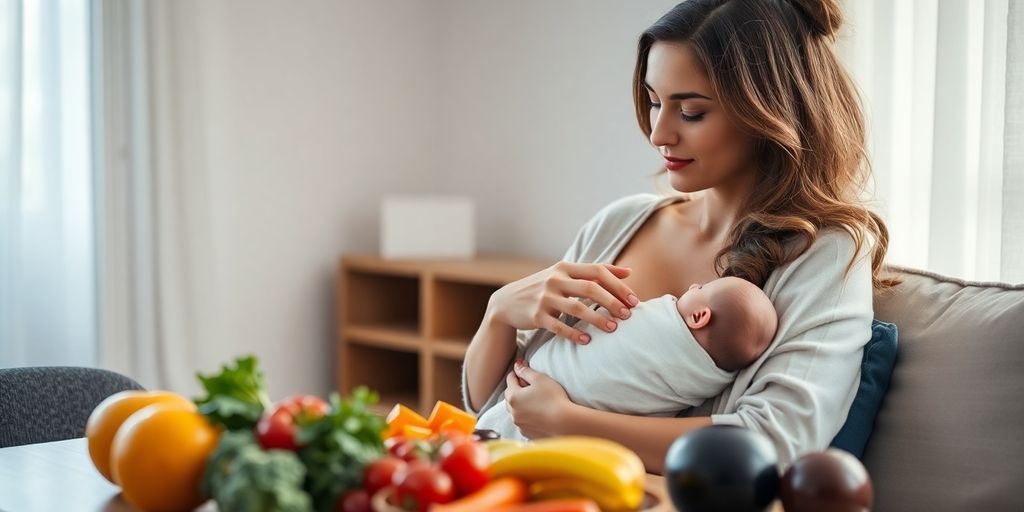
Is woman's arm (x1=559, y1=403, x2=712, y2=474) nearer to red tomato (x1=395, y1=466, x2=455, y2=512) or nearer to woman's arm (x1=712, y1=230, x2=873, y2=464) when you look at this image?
woman's arm (x1=712, y1=230, x2=873, y2=464)

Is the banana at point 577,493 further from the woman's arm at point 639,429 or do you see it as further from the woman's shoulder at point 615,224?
the woman's shoulder at point 615,224

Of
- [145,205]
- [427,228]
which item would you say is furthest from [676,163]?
[145,205]

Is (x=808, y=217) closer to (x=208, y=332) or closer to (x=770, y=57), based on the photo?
(x=770, y=57)

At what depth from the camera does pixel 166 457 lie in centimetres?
103

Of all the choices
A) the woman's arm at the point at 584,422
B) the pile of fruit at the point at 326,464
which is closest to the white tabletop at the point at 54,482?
the pile of fruit at the point at 326,464

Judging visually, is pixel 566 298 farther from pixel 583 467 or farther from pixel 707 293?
pixel 583 467

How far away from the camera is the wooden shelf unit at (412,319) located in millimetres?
3350

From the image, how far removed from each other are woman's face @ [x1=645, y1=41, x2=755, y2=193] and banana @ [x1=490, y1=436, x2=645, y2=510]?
84 cm

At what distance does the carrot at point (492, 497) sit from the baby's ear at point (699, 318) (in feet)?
1.94

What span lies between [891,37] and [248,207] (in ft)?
6.76

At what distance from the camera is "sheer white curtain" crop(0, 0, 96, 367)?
2906mm

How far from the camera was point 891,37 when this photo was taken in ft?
8.54

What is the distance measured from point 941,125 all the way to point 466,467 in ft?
6.30

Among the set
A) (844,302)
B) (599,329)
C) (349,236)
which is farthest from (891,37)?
(349,236)
